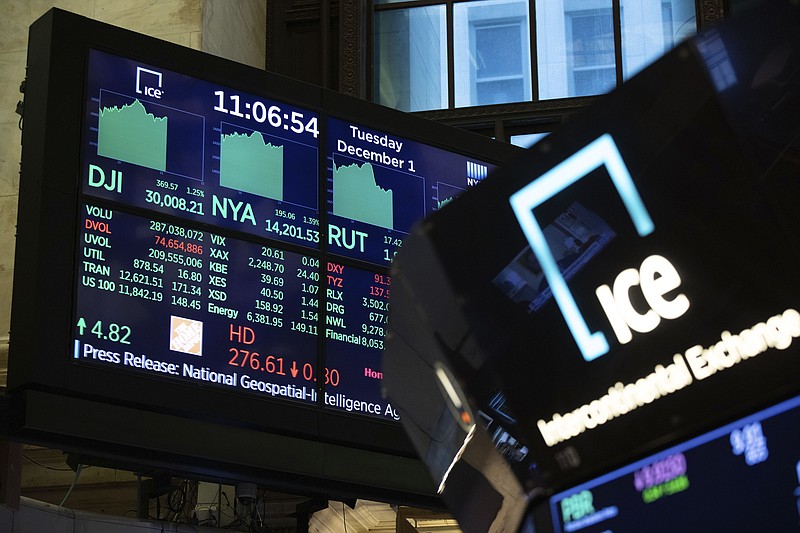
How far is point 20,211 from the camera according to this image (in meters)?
7.86

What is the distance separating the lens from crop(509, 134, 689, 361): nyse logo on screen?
2.27 m

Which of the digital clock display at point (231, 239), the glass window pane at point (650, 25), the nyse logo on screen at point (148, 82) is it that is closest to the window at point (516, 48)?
the glass window pane at point (650, 25)

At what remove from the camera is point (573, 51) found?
12945 millimetres

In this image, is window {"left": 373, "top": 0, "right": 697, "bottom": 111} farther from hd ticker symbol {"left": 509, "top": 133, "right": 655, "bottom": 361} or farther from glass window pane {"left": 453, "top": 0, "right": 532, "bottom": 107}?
hd ticker symbol {"left": 509, "top": 133, "right": 655, "bottom": 361}

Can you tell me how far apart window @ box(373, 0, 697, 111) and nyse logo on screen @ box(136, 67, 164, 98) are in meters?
4.86

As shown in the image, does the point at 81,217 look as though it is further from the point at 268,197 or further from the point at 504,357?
the point at 504,357

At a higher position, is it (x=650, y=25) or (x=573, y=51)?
(x=650, y=25)

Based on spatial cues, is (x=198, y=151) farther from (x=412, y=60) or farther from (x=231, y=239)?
(x=412, y=60)

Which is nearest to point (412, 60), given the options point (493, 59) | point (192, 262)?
point (493, 59)

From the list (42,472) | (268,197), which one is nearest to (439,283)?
(268,197)

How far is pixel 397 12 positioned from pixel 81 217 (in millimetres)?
6244

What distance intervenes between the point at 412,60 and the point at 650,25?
236cm

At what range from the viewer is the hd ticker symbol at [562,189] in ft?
7.43

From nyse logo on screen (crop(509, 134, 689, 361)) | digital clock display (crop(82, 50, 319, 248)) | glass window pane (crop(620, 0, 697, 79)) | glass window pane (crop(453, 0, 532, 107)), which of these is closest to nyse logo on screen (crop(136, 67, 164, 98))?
digital clock display (crop(82, 50, 319, 248))
